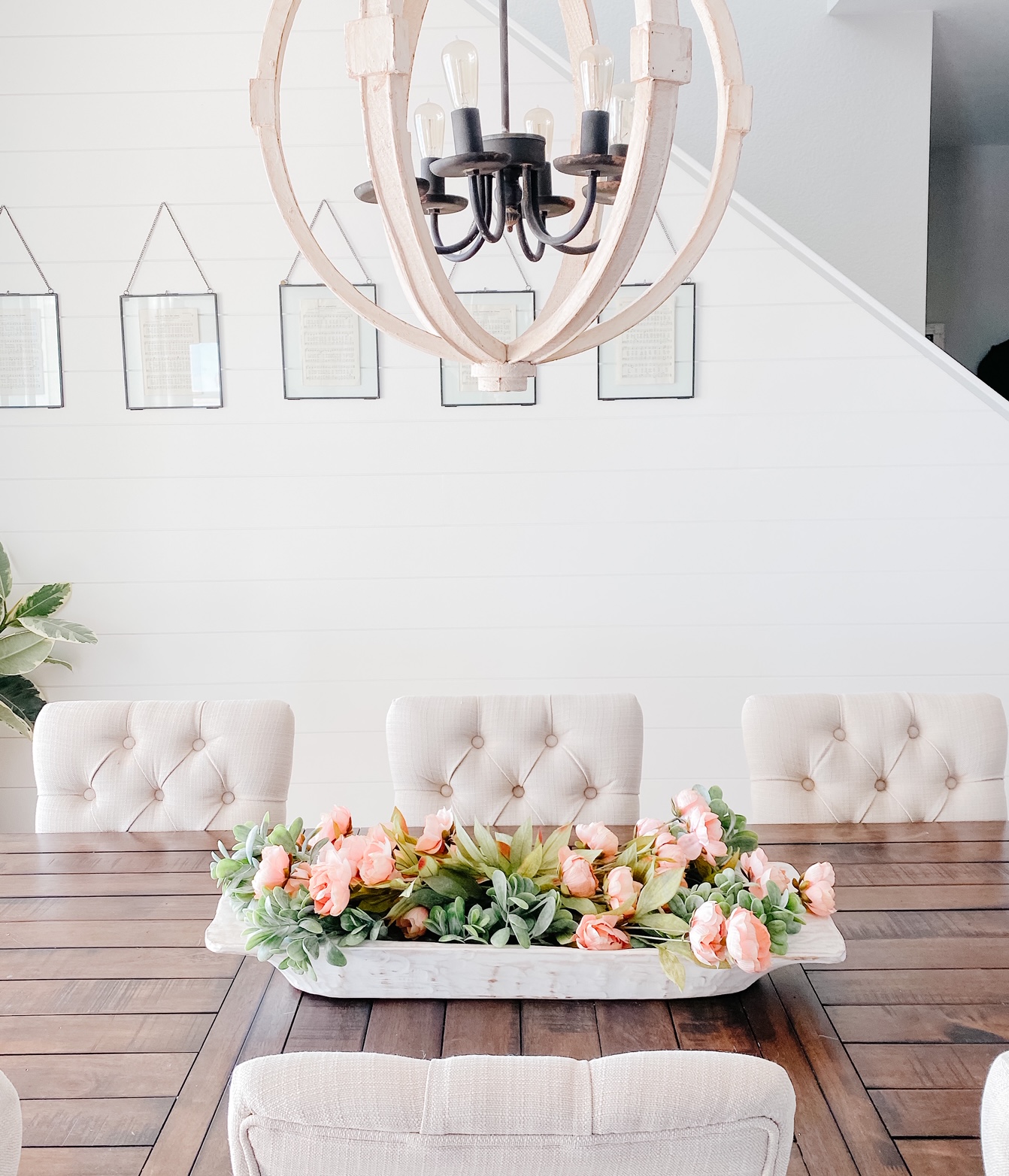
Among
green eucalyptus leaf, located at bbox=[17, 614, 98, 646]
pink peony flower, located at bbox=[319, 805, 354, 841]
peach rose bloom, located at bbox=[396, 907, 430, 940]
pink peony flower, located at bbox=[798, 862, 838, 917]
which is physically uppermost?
green eucalyptus leaf, located at bbox=[17, 614, 98, 646]

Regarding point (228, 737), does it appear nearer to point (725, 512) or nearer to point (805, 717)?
point (805, 717)

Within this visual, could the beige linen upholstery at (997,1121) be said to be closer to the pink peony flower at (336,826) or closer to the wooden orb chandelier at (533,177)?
the wooden orb chandelier at (533,177)

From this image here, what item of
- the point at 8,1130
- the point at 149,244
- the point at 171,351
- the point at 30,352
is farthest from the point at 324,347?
the point at 8,1130

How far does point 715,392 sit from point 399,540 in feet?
3.32

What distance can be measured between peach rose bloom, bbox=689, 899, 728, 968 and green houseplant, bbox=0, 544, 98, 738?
6.88 ft

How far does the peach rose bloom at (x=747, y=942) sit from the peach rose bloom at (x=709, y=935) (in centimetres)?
1

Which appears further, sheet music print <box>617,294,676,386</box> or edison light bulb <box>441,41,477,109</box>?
sheet music print <box>617,294,676,386</box>

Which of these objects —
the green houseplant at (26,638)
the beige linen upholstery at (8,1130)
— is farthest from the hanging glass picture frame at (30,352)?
the beige linen upholstery at (8,1130)

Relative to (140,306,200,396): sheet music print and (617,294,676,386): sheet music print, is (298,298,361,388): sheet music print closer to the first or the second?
(140,306,200,396): sheet music print

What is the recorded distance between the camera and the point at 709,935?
51.9 inches

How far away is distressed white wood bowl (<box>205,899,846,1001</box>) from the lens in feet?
4.56

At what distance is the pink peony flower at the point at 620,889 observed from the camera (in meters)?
1.41

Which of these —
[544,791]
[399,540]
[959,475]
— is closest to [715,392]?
[959,475]

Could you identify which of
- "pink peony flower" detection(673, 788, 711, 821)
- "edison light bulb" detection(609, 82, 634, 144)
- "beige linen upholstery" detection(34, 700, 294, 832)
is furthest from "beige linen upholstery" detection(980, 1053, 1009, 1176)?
"beige linen upholstery" detection(34, 700, 294, 832)
